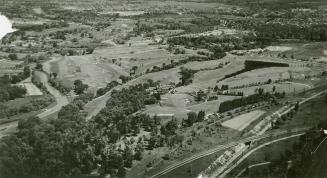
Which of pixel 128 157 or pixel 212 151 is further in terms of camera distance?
pixel 212 151

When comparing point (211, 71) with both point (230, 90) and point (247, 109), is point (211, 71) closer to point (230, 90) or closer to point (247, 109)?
point (230, 90)

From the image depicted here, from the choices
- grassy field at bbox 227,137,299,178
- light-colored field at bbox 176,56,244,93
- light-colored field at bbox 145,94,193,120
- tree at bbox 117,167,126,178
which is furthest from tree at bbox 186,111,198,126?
light-colored field at bbox 176,56,244,93

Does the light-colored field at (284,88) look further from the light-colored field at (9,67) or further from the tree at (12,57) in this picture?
the tree at (12,57)

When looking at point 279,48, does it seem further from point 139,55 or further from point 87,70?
point 87,70

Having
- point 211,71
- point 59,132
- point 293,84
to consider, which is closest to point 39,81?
point 211,71

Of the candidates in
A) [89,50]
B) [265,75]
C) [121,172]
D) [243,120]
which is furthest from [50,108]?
[89,50]

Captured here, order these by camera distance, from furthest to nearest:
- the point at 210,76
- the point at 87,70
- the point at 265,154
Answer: the point at 87,70 < the point at 210,76 < the point at 265,154
